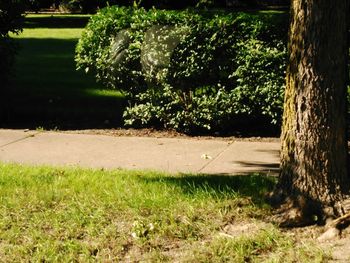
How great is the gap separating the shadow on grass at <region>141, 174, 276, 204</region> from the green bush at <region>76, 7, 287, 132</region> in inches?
86.1

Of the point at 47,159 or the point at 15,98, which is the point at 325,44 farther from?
the point at 15,98

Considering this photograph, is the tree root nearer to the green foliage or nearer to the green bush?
the green bush

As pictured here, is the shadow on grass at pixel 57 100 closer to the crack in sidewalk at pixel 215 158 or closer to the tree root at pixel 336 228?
the crack in sidewalk at pixel 215 158

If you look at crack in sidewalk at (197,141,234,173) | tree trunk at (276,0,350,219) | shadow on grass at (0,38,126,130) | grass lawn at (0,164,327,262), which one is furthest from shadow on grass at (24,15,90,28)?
tree trunk at (276,0,350,219)

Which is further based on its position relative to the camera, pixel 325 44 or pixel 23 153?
pixel 23 153

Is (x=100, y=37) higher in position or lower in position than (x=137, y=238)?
higher

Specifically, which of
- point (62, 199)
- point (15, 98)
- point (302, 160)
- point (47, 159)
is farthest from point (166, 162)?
point (15, 98)

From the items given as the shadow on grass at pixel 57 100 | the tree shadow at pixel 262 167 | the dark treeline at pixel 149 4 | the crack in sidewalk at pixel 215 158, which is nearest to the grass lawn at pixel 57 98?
the shadow on grass at pixel 57 100

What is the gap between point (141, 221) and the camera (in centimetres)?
545

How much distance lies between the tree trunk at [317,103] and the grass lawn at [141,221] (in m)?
0.48

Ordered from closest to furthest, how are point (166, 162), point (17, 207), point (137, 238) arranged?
point (137, 238) < point (17, 207) < point (166, 162)

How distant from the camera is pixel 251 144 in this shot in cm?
880

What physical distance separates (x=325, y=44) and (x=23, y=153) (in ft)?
14.5

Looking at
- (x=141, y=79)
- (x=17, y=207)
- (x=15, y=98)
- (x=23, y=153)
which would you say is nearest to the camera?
(x=17, y=207)
